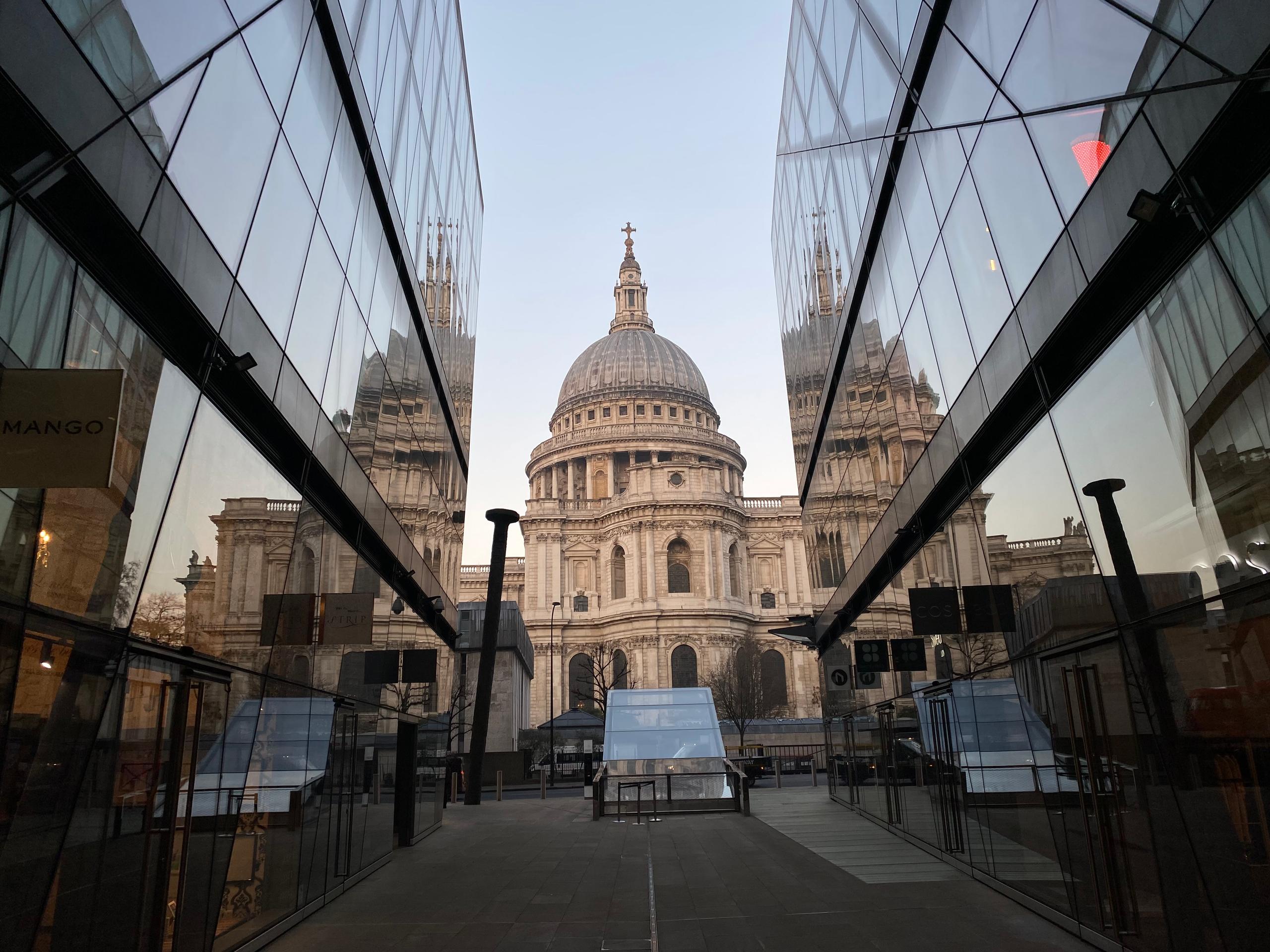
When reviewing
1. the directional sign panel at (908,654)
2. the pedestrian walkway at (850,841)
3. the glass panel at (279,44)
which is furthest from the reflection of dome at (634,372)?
the glass panel at (279,44)

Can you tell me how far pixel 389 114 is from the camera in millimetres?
14336

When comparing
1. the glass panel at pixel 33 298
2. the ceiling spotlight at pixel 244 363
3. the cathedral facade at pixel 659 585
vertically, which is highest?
the cathedral facade at pixel 659 585

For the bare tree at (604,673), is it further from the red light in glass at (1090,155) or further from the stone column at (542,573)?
the red light in glass at (1090,155)

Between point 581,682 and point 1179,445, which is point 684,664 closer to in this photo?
point 581,682

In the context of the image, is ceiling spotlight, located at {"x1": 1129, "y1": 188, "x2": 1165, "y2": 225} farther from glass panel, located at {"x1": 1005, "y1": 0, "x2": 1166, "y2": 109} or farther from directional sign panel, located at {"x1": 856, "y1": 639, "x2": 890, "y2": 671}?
directional sign panel, located at {"x1": 856, "y1": 639, "x2": 890, "y2": 671}

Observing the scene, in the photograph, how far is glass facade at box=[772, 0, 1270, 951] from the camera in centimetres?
552

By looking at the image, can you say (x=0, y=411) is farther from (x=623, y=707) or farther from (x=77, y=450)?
(x=623, y=707)

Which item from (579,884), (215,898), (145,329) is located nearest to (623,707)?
(579,884)

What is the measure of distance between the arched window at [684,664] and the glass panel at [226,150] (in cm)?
7815

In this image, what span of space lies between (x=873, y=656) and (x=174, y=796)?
41.9ft

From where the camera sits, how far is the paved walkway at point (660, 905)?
8.71 m

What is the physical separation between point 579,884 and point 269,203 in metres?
8.71

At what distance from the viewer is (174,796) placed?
6906 mm

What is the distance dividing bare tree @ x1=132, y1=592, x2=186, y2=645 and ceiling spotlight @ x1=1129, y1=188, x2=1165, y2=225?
698 centimetres
